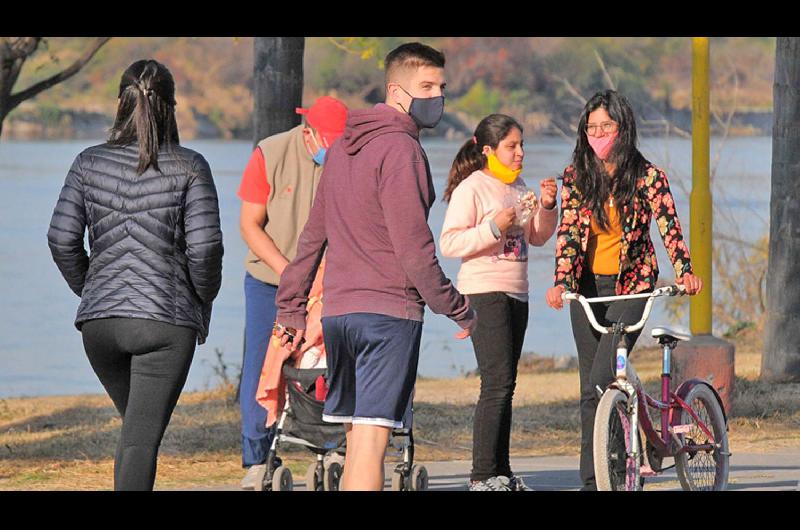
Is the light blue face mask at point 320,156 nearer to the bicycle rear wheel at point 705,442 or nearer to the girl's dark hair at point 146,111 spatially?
the girl's dark hair at point 146,111

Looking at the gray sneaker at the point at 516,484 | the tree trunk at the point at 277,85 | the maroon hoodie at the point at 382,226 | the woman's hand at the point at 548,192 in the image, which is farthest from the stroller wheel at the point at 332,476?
the tree trunk at the point at 277,85

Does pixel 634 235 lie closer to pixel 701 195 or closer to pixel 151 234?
pixel 151 234

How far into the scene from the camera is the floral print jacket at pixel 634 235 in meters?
7.61

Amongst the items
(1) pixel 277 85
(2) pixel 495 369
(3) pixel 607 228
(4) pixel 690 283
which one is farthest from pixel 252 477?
(1) pixel 277 85

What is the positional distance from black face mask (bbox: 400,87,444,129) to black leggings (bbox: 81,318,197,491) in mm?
1157

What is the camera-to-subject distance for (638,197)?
25.0ft

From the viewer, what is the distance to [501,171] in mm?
8188

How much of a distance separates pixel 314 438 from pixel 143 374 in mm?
1636

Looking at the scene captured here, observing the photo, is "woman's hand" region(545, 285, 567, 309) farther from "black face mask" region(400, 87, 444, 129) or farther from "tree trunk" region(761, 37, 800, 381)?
"tree trunk" region(761, 37, 800, 381)

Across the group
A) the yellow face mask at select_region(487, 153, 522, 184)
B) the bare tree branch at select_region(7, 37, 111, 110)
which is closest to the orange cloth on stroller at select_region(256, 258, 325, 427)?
the yellow face mask at select_region(487, 153, 522, 184)

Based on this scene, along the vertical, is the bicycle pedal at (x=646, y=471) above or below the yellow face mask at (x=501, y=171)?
below

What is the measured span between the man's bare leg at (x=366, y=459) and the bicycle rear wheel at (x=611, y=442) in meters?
1.25

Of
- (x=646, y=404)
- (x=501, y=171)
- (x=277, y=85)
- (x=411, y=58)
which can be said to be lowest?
(x=646, y=404)
